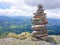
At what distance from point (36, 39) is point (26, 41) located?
181 centimetres

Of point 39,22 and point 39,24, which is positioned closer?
point 39,22

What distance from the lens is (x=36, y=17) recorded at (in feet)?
107

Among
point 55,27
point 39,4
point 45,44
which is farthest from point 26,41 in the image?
point 55,27

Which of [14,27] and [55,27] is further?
[14,27]

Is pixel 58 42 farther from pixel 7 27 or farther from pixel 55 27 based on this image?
pixel 7 27

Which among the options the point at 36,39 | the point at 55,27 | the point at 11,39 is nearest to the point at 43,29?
the point at 36,39

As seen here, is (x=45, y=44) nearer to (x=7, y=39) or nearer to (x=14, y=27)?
(x=7, y=39)

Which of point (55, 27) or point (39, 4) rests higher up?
point (39, 4)

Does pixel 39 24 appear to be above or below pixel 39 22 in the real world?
below

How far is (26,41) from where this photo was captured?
31812 mm

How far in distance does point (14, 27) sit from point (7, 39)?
16.2 m

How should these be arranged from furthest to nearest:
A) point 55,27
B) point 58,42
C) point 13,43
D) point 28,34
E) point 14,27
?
point 14,27 → point 55,27 → point 58,42 → point 28,34 → point 13,43

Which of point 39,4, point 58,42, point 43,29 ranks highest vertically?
point 39,4

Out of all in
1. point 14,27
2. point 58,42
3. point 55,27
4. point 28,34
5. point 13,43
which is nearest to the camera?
point 13,43
